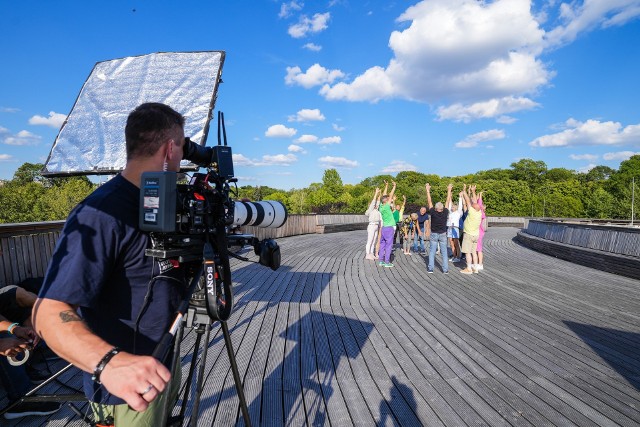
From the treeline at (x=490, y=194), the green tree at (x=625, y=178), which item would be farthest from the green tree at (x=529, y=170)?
the green tree at (x=625, y=178)

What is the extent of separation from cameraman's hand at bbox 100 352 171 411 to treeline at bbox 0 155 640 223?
436 centimetres

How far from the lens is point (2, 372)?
304 centimetres

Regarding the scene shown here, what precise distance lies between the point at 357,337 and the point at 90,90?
4610 mm

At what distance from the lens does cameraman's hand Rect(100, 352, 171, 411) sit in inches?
37.5

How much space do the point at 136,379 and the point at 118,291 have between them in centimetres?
56

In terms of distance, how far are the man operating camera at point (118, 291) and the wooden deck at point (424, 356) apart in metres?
1.78

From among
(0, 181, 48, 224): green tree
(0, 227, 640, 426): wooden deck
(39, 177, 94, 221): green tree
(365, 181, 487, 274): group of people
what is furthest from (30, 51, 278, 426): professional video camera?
(0, 181, 48, 224): green tree

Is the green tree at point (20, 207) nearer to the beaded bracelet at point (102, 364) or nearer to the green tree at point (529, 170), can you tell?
the beaded bracelet at point (102, 364)

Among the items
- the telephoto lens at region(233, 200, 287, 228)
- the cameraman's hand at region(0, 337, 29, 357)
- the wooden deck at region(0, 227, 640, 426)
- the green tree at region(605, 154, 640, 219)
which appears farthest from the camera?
the green tree at region(605, 154, 640, 219)

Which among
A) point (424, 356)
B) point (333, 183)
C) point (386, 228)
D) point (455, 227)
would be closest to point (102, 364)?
point (424, 356)

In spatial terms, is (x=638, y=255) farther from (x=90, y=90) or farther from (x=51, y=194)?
(x=51, y=194)

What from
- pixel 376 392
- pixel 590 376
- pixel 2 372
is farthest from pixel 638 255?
pixel 2 372

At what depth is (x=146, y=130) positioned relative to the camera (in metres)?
1.52

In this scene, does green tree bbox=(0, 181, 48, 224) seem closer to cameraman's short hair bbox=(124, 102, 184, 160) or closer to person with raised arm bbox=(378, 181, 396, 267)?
person with raised arm bbox=(378, 181, 396, 267)
